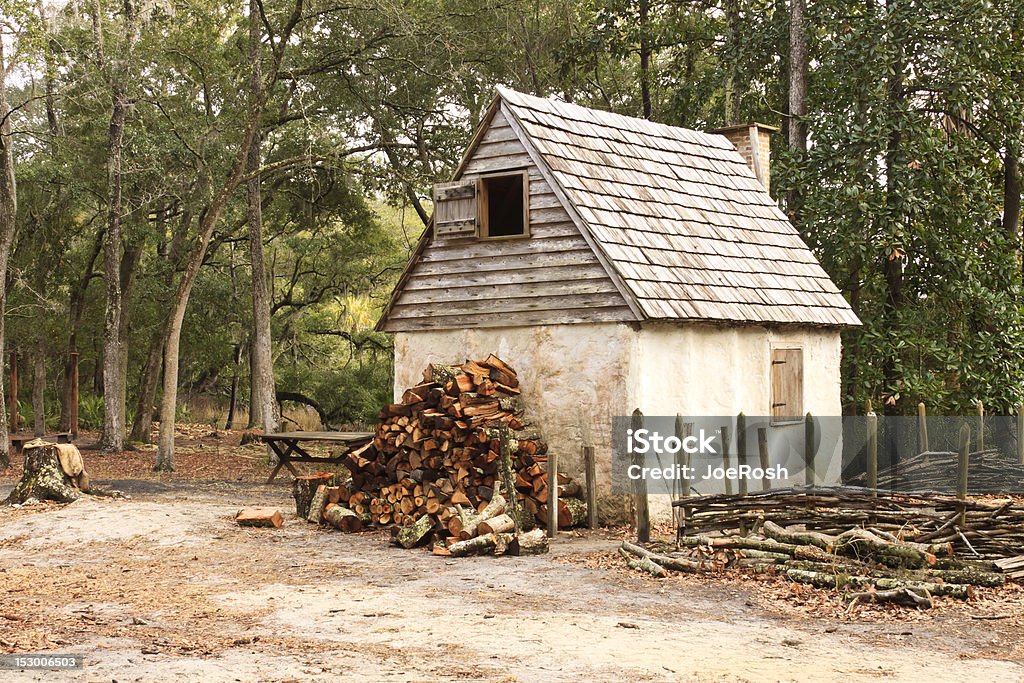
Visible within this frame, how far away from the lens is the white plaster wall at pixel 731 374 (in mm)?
14477

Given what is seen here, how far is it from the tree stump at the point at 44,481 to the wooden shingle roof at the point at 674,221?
26.1ft

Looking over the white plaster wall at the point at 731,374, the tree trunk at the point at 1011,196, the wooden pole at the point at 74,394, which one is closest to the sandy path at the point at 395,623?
the white plaster wall at the point at 731,374

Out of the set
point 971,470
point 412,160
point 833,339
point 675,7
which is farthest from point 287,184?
point 971,470

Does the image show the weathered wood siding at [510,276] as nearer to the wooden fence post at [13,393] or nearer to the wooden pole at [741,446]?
the wooden pole at [741,446]

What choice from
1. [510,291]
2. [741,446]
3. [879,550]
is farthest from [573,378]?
[879,550]

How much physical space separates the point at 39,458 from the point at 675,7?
1792 centimetres

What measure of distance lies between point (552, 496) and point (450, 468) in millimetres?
1296

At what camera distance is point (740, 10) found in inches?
1009

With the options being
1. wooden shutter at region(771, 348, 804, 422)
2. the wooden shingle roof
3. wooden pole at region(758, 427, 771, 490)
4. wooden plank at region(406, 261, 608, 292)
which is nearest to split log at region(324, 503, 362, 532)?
wooden plank at region(406, 261, 608, 292)

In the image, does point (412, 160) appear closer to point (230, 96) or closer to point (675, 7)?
point (230, 96)

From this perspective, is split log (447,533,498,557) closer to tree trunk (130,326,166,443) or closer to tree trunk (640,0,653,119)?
tree trunk (640,0,653,119)

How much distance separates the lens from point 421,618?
9094mm

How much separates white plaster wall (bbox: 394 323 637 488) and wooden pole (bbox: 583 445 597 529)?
1.34ft

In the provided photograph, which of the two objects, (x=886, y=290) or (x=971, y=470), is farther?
(x=886, y=290)
